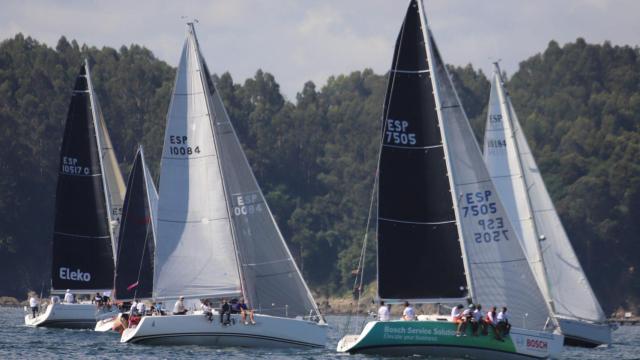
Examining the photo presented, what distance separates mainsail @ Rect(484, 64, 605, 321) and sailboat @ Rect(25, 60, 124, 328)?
1489 centimetres

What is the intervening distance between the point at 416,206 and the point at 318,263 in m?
72.6

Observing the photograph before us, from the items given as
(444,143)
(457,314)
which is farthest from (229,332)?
(444,143)

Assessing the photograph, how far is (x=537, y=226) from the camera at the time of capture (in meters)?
48.1

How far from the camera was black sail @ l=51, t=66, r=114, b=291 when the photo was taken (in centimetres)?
5356

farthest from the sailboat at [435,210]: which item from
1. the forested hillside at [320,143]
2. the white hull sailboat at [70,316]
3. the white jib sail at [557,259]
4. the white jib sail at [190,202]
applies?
the forested hillside at [320,143]

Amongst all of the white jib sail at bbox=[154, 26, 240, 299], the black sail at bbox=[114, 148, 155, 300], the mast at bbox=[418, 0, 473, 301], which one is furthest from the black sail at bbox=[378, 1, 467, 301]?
the black sail at bbox=[114, 148, 155, 300]

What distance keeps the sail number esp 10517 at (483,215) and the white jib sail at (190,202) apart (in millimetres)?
7485

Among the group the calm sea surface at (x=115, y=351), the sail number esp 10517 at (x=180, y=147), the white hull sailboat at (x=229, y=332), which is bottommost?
the calm sea surface at (x=115, y=351)

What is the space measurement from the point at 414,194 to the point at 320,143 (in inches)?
3374

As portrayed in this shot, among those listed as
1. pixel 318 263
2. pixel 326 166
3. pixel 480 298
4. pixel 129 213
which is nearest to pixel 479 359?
pixel 480 298

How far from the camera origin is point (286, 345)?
38438 mm

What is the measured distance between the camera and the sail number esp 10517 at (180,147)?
39.4 meters

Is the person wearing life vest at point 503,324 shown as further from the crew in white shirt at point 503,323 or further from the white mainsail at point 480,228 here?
the white mainsail at point 480,228

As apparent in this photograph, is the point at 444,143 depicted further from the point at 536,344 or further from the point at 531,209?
the point at 531,209
